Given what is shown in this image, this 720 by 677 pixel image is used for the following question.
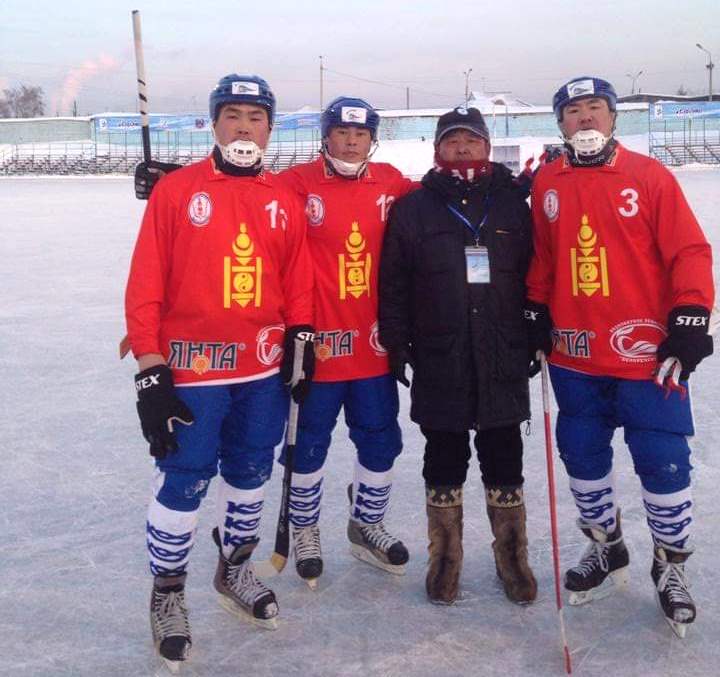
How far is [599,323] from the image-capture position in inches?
102

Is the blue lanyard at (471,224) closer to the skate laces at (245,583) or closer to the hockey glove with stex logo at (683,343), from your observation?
the hockey glove with stex logo at (683,343)

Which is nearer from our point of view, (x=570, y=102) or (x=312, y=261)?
(x=570, y=102)

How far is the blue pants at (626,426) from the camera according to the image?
254cm

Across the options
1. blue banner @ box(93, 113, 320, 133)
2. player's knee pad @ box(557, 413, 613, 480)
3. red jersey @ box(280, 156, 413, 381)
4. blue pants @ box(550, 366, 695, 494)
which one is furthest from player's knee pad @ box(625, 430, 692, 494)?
blue banner @ box(93, 113, 320, 133)

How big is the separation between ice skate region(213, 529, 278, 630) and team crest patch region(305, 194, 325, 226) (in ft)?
3.51

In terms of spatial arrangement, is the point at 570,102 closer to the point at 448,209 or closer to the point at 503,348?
the point at 448,209

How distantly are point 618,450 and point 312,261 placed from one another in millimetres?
1901

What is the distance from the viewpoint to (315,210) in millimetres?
2867

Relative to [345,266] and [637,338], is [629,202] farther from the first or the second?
[345,266]

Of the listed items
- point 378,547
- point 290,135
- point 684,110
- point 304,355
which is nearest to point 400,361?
point 304,355

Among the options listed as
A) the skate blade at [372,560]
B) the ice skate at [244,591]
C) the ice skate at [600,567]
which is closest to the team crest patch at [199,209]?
the ice skate at [244,591]

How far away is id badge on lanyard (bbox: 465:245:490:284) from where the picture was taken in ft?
8.89

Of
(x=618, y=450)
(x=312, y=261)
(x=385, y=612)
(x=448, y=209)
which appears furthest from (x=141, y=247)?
(x=618, y=450)

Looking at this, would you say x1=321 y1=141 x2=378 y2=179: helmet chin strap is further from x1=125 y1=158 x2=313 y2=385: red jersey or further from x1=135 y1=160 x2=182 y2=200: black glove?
x1=135 y1=160 x2=182 y2=200: black glove
